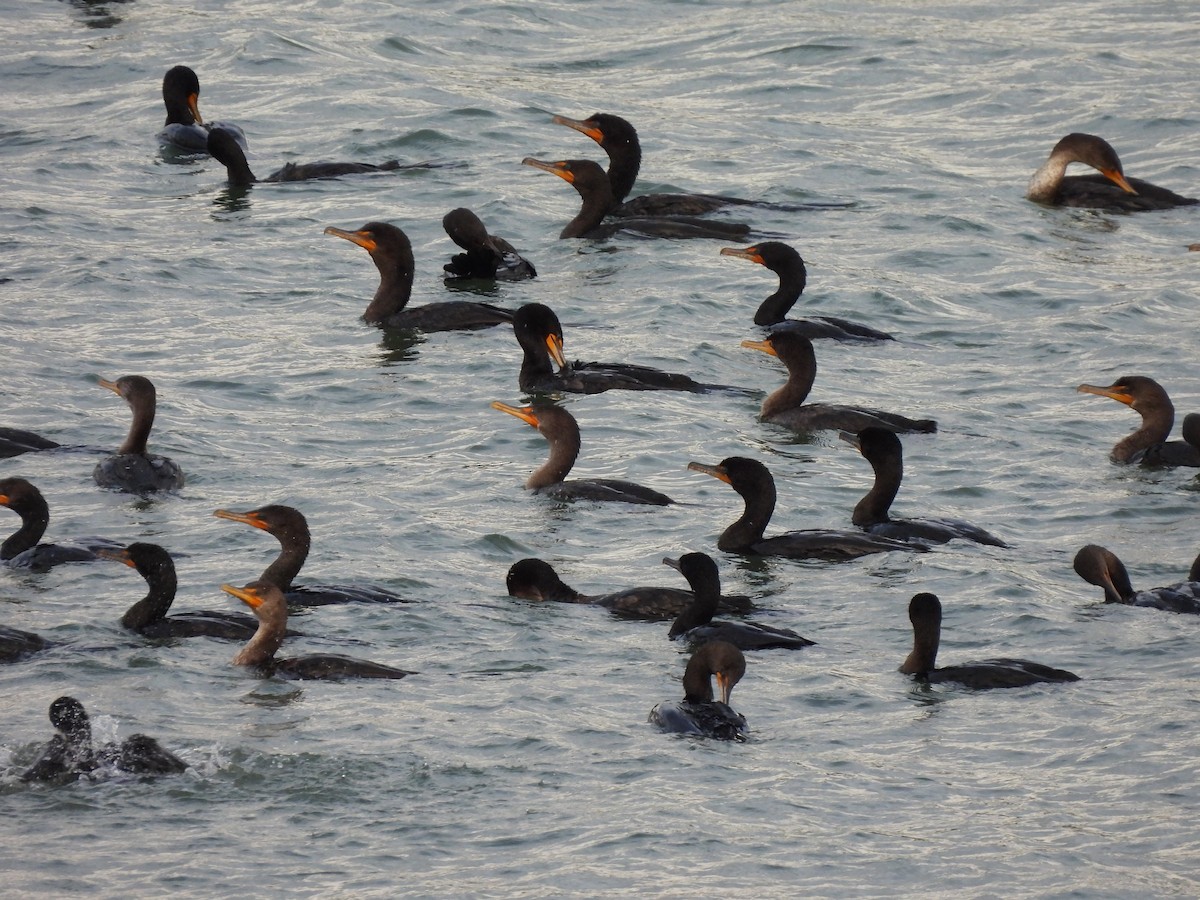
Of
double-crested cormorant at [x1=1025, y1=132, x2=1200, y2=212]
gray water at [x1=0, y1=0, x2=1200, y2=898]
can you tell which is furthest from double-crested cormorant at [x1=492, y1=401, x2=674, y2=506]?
double-crested cormorant at [x1=1025, y1=132, x2=1200, y2=212]

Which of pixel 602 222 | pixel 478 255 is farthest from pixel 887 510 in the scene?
pixel 602 222

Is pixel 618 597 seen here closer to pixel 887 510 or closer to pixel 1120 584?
pixel 887 510

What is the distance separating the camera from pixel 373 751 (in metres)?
8.97

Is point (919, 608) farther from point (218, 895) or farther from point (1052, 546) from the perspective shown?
point (218, 895)

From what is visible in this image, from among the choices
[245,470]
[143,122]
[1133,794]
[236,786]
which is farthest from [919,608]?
[143,122]

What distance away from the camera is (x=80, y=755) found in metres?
8.58

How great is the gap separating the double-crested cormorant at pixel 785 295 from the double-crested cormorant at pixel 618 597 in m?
5.92

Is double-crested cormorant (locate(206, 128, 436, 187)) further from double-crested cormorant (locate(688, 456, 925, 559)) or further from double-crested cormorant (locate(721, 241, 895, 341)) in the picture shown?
double-crested cormorant (locate(688, 456, 925, 559))

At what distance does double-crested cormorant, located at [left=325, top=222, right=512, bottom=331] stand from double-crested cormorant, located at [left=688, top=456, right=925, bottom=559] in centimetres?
501

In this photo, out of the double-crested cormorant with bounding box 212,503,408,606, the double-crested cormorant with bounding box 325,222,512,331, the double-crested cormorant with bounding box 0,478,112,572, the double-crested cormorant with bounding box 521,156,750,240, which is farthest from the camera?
the double-crested cormorant with bounding box 521,156,750,240

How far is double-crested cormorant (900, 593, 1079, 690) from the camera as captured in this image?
9883 mm

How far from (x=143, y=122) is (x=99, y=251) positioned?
5.32m

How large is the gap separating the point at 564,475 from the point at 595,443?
1.21 meters

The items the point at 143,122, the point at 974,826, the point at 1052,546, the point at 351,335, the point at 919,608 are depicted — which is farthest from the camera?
the point at 143,122
